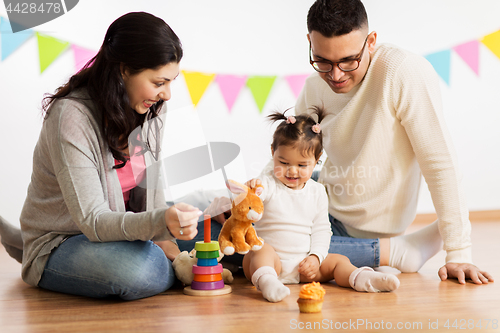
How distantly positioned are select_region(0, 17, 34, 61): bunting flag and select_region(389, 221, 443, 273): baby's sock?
6.41 feet

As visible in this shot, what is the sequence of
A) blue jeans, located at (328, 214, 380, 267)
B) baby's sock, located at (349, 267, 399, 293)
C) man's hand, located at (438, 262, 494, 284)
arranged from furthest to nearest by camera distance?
1. blue jeans, located at (328, 214, 380, 267)
2. man's hand, located at (438, 262, 494, 284)
3. baby's sock, located at (349, 267, 399, 293)

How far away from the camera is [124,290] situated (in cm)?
110

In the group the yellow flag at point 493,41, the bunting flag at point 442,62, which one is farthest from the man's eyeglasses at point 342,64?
the yellow flag at point 493,41

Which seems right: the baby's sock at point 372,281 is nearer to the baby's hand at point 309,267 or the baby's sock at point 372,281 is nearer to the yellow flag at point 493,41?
the baby's hand at point 309,267

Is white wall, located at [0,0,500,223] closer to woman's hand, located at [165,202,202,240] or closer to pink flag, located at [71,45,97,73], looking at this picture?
pink flag, located at [71,45,97,73]

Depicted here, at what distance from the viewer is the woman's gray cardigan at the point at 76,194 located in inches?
40.6

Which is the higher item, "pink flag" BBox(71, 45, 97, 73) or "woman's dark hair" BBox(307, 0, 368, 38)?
"pink flag" BBox(71, 45, 97, 73)

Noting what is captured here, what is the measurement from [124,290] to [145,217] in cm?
21

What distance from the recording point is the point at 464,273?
1.28 m

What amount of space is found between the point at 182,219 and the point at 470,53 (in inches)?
98.4

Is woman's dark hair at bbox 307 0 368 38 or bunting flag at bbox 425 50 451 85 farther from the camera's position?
bunting flag at bbox 425 50 451 85

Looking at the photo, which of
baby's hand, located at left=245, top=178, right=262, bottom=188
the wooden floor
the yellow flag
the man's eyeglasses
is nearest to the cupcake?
the wooden floor

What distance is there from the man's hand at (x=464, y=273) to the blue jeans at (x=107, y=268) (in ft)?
2.43

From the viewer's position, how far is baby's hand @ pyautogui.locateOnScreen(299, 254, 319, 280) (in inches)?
49.4
